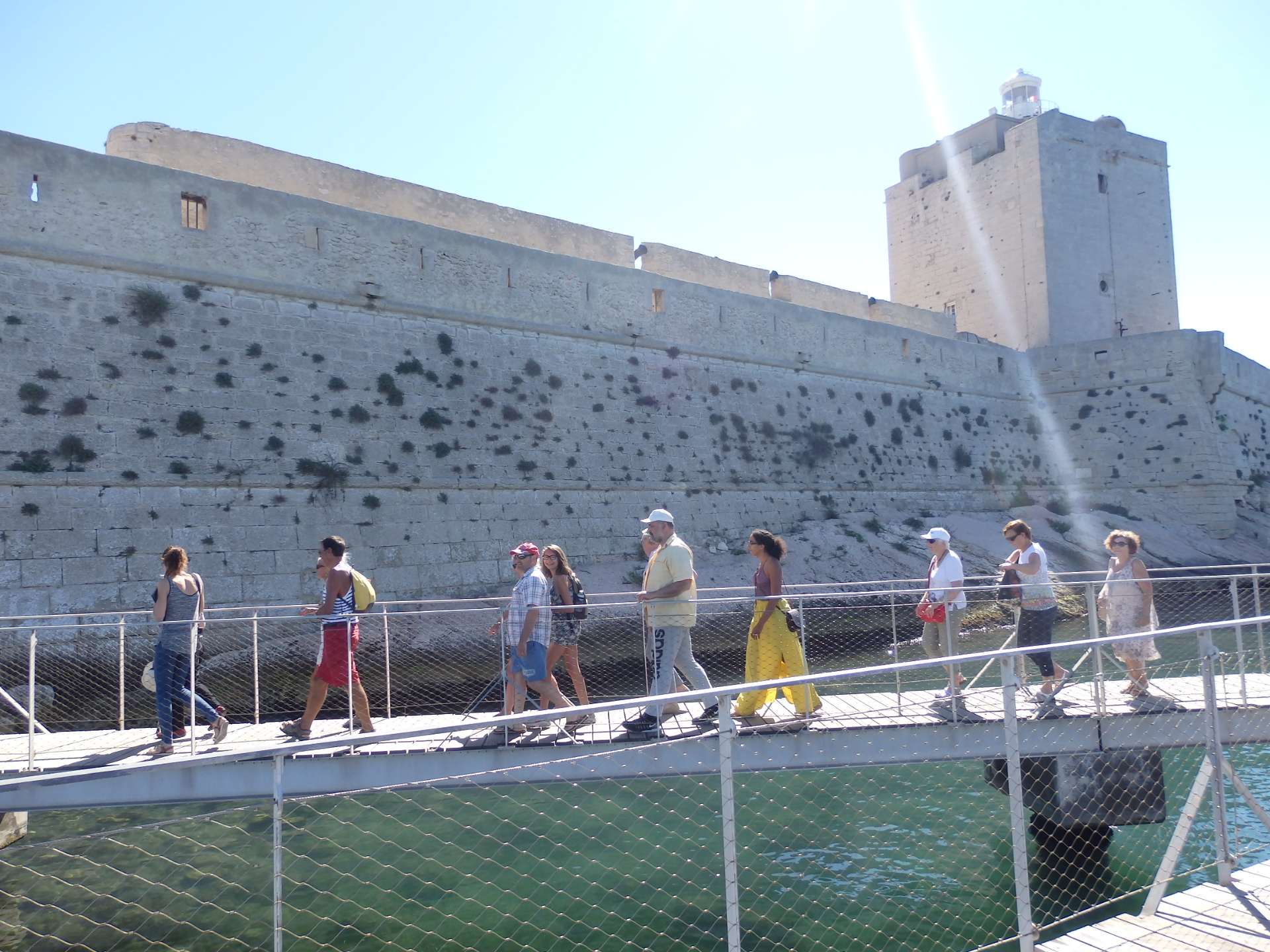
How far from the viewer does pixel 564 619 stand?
248 inches

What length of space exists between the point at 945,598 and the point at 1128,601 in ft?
4.61

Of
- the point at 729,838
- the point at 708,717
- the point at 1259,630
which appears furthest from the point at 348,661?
the point at 1259,630

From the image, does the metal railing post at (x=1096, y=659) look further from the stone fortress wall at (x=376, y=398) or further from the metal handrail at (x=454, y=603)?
the stone fortress wall at (x=376, y=398)

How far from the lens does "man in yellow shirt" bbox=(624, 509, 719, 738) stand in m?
5.76

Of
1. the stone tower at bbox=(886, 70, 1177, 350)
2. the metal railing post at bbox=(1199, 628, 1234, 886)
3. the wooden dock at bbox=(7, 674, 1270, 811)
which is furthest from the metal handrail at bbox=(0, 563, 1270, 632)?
the stone tower at bbox=(886, 70, 1177, 350)

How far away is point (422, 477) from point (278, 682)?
440 centimetres

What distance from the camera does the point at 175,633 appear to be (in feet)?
19.1

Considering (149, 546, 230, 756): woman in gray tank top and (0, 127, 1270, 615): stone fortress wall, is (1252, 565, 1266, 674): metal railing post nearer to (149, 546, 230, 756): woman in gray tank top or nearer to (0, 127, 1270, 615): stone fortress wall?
(149, 546, 230, 756): woman in gray tank top

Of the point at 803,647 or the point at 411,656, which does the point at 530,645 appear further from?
the point at 411,656

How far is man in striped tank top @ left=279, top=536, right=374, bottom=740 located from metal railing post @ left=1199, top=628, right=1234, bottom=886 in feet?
15.1

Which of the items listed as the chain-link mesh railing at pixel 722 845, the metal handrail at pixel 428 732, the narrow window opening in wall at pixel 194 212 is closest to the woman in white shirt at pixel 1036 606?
the chain-link mesh railing at pixel 722 845

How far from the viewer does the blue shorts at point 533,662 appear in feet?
19.8

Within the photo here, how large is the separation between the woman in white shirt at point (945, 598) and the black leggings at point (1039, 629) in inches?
17.6

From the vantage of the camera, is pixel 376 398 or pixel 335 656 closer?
pixel 335 656
